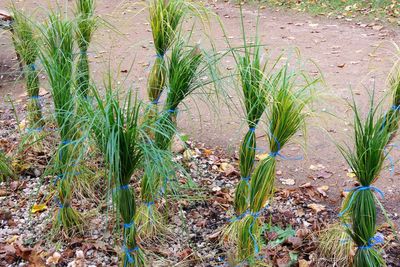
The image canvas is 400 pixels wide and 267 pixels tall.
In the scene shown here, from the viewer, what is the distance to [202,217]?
3.06 meters

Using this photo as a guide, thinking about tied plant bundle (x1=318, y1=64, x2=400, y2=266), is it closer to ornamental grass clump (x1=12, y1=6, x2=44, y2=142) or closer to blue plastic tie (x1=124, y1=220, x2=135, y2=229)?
blue plastic tie (x1=124, y1=220, x2=135, y2=229)

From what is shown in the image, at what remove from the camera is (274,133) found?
2.36 metres

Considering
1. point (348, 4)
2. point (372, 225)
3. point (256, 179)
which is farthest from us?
point (348, 4)

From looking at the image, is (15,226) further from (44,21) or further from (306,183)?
(306,183)

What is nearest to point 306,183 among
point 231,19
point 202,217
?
point 202,217

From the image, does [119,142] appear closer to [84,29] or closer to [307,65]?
[84,29]

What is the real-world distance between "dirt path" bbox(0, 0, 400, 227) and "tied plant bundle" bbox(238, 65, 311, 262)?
0.14 meters

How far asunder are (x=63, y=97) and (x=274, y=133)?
112 centimetres

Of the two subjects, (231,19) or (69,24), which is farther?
(231,19)

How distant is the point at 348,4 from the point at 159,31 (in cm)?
585

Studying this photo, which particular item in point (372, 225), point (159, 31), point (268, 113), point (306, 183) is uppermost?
point (159, 31)

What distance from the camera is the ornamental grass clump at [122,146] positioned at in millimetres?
1959

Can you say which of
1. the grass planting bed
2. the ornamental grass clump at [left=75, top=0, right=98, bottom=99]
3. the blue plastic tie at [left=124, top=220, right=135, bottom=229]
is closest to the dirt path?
the ornamental grass clump at [left=75, top=0, right=98, bottom=99]

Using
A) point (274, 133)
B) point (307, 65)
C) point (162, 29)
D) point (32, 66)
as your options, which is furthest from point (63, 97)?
point (307, 65)
